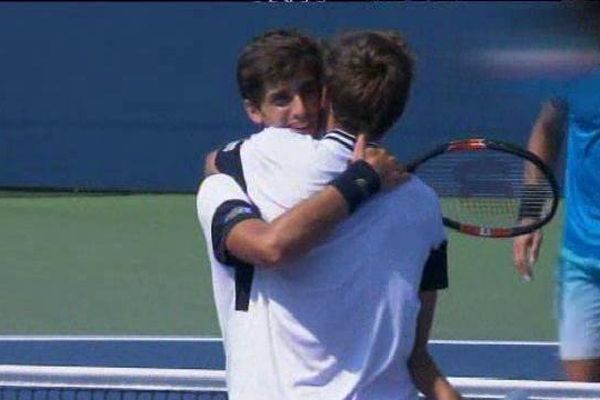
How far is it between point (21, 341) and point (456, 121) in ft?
13.9

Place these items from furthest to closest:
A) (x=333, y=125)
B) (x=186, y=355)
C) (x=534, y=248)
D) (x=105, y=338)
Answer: (x=105, y=338)
(x=186, y=355)
(x=534, y=248)
(x=333, y=125)

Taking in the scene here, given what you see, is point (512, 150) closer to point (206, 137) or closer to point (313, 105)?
point (313, 105)

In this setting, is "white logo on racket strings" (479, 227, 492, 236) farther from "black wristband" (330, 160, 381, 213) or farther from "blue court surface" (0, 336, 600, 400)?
"blue court surface" (0, 336, 600, 400)

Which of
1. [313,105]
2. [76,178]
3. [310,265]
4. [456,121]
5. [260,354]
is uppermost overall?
[313,105]

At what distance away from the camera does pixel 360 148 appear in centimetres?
222

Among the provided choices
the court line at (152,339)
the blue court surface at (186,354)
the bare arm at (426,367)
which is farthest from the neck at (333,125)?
the court line at (152,339)

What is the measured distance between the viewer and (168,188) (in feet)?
32.8

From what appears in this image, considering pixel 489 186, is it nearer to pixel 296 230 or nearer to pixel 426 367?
pixel 426 367

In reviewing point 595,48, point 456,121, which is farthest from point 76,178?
point 595,48

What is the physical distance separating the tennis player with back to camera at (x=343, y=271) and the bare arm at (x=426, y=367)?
0.06 metres

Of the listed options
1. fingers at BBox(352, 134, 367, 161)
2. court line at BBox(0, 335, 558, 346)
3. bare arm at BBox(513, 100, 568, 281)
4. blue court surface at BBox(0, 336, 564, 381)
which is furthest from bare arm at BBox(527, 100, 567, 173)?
court line at BBox(0, 335, 558, 346)

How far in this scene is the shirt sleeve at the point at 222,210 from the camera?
7.29 ft

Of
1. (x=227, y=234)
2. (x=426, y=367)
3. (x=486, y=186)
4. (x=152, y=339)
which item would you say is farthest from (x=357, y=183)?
(x=152, y=339)

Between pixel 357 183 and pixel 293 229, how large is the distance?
0.35 feet
